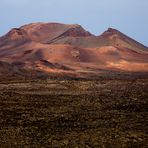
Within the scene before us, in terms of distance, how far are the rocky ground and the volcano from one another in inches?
1242

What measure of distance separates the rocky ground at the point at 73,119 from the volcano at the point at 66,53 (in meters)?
31.6

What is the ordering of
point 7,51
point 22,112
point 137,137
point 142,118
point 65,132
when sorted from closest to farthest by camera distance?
point 137,137 < point 65,132 < point 142,118 < point 22,112 < point 7,51

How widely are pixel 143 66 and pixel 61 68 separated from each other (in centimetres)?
1854

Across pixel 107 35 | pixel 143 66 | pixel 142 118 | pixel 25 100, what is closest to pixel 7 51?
pixel 107 35

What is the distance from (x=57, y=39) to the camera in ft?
377

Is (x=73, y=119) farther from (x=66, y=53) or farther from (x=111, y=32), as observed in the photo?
(x=111, y=32)

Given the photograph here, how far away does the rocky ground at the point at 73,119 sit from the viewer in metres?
20.2

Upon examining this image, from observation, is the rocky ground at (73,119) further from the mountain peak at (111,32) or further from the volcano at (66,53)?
the mountain peak at (111,32)

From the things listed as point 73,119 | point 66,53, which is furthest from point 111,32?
point 73,119

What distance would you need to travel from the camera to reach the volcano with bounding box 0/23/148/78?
251 ft

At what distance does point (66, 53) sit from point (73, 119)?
67.2m

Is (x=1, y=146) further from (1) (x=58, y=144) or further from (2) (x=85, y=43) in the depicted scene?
(2) (x=85, y=43)

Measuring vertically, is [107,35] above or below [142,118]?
above

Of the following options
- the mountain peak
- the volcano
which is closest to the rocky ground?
the volcano
